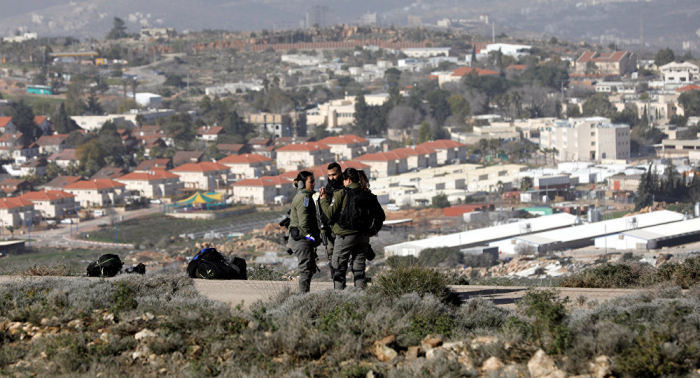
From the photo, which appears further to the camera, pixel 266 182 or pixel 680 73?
pixel 680 73

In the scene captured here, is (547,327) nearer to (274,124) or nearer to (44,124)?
(274,124)

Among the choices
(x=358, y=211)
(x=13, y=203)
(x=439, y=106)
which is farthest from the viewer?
(x=439, y=106)

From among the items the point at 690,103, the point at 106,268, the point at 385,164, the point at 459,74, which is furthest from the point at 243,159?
the point at 106,268

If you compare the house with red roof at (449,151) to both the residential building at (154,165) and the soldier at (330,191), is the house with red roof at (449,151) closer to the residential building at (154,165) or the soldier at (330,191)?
the residential building at (154,165)

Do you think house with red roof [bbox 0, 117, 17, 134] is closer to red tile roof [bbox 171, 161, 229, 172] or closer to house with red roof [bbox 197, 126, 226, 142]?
house with red roof [bbox 197, 126, 226, 142]

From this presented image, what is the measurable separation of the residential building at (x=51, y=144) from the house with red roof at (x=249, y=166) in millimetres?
13014

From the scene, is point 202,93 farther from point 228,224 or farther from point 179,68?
point 228,224

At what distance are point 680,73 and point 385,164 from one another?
45.2m

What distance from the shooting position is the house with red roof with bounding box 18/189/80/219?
140ft

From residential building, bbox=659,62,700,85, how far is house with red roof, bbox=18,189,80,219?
58.9 metres

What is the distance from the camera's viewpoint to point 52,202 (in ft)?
140

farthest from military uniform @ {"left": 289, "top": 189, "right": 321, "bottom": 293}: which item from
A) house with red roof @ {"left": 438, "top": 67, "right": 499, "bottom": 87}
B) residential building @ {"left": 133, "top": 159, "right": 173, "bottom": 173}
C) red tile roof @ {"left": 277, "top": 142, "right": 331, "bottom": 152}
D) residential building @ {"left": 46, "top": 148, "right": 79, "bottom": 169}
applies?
house with red roof @ {"left": 438, "top": 67, "right": 499, "bottom": 87}

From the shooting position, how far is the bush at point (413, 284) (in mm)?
6723

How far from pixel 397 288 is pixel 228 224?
33.1 meters
